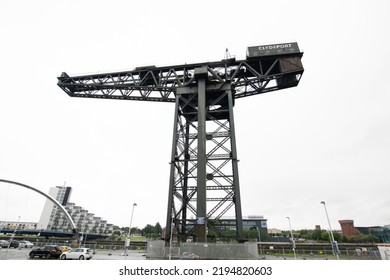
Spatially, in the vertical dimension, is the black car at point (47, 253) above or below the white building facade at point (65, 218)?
below

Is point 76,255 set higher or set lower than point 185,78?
lower

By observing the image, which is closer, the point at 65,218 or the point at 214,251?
the point at 214,251

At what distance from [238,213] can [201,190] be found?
141 inches

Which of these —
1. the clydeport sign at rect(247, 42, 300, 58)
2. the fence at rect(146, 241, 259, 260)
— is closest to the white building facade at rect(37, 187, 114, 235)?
the fence at rect(146, 241, 259, 260)

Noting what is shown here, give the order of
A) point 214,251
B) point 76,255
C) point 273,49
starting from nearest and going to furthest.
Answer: point 214,251 → point 76,255 → point 273,49

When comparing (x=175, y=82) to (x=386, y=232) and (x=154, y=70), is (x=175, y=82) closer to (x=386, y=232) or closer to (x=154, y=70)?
(x=154, y=70)

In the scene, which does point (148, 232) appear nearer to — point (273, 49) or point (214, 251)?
point (214, 251)

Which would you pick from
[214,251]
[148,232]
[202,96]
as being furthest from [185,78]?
[148,232]

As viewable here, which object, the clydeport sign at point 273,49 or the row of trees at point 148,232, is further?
the row of trees at point 148,232

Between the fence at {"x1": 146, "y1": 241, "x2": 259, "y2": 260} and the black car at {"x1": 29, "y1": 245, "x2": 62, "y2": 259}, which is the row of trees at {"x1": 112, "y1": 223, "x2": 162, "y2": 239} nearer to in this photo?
the black car at {"x1": 29, "y1": 245, "x2": 62, "y2": 259}

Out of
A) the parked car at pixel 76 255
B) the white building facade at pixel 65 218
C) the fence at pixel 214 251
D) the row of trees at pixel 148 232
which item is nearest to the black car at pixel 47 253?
the parked car at pixel 76 255

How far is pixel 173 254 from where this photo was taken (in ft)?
53.9

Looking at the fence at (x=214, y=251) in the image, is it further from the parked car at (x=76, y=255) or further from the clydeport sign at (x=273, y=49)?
the clydeport sign at (x=273, y=49)

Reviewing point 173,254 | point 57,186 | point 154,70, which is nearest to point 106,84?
point 154,70
